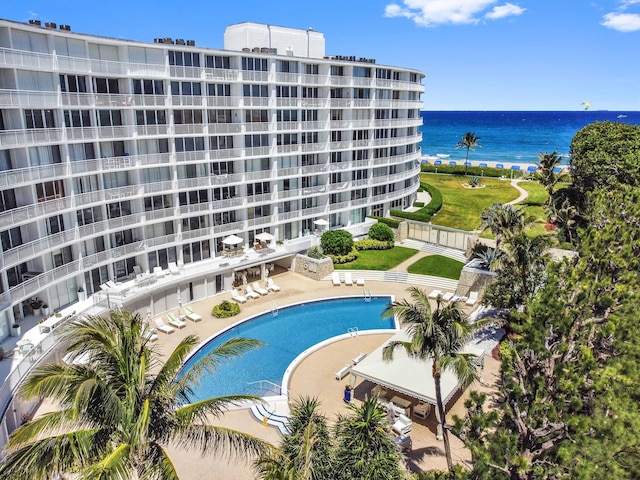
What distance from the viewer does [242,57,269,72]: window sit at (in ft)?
148

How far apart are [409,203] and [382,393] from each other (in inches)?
1668

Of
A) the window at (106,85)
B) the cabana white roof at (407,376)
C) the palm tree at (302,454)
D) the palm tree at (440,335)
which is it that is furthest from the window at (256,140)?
the palm tree at (302,454)

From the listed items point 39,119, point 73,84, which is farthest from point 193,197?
point 39,119

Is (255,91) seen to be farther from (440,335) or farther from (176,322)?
(440,335)

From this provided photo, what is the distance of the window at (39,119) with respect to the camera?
32.1 m

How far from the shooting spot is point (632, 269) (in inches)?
1081

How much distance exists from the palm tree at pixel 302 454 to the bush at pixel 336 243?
33496 mm

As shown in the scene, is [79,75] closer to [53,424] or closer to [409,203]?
[53,424]

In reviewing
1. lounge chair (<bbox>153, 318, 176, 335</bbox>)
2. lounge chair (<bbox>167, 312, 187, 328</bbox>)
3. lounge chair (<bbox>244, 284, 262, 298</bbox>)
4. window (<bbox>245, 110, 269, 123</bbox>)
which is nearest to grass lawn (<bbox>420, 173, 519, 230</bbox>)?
window (<bbox>245, 110, 269, 123</bbox>)

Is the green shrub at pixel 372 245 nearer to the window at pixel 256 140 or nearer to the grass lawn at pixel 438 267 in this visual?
the grass lawn at pixel 438 267

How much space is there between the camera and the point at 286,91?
4909 cm

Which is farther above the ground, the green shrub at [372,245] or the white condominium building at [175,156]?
the white condominium building at [175,156]

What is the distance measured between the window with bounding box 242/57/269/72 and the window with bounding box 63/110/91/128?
15.1 metres

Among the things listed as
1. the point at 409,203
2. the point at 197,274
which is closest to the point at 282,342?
the point at 197,274
